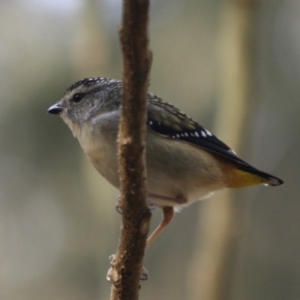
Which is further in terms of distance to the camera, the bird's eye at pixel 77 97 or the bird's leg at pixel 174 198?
the bird's eye at pixel 77 97

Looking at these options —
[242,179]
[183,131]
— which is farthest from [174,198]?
[242,179]

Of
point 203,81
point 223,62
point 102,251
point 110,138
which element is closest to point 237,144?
point 223,62

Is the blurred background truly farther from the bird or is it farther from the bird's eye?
the bird

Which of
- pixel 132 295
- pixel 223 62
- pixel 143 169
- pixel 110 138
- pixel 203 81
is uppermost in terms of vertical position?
pixel 203 81

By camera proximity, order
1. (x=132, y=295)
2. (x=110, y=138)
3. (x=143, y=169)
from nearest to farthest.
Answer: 1. (x=143, y=169)
2. (x=132, y=295)
3. (x=110, y=138)

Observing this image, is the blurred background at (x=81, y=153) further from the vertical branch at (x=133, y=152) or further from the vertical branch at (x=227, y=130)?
the vertical branch at (x=133, y=152)

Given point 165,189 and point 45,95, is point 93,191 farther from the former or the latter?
point 165,189

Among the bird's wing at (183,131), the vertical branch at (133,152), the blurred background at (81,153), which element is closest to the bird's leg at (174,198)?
the bird's wing at (183,131)

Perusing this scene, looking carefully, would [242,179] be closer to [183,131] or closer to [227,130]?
[183,131]
